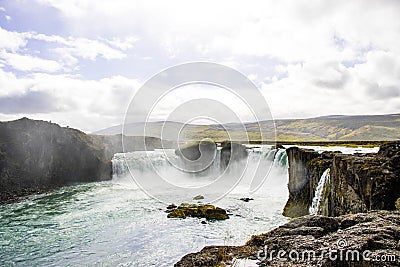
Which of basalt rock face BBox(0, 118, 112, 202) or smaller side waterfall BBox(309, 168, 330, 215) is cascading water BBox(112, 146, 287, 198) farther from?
smaller side waterfall BBox(309, 168, 330, 215)

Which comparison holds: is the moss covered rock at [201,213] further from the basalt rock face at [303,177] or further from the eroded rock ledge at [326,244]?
the eroded rock ledge at [326,244]

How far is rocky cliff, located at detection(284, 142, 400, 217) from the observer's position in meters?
10.8

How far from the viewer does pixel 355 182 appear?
12.6 m

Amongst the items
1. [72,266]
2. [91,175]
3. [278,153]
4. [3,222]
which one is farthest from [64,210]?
[278,153]

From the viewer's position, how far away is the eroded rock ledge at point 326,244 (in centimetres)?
573

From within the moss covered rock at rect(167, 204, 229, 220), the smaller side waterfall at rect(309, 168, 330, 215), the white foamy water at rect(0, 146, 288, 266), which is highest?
the smaller side waterfall at rect(309, 168, 330, 215)

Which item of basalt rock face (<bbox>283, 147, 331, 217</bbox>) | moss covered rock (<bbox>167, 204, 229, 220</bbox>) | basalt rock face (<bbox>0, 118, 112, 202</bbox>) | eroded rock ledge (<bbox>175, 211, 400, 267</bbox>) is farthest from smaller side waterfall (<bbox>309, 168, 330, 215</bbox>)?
basalt rock face (<bbox>0, 118, 112, 202</bbox>)

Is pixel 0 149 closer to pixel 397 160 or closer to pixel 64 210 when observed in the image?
pixel 64 210

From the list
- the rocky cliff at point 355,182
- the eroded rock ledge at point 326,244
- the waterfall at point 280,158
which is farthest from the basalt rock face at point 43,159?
the eroded rock ledge at point 326,244

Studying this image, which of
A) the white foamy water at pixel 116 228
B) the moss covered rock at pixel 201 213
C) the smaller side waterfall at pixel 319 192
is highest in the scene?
the smaller side waterfall at pixel 319 192

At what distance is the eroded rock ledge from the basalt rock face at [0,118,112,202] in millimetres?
30195

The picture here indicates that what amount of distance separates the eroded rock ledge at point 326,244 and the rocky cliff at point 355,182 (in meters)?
2.77

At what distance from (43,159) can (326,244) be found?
133 ft

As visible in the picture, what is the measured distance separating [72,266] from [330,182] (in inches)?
560
